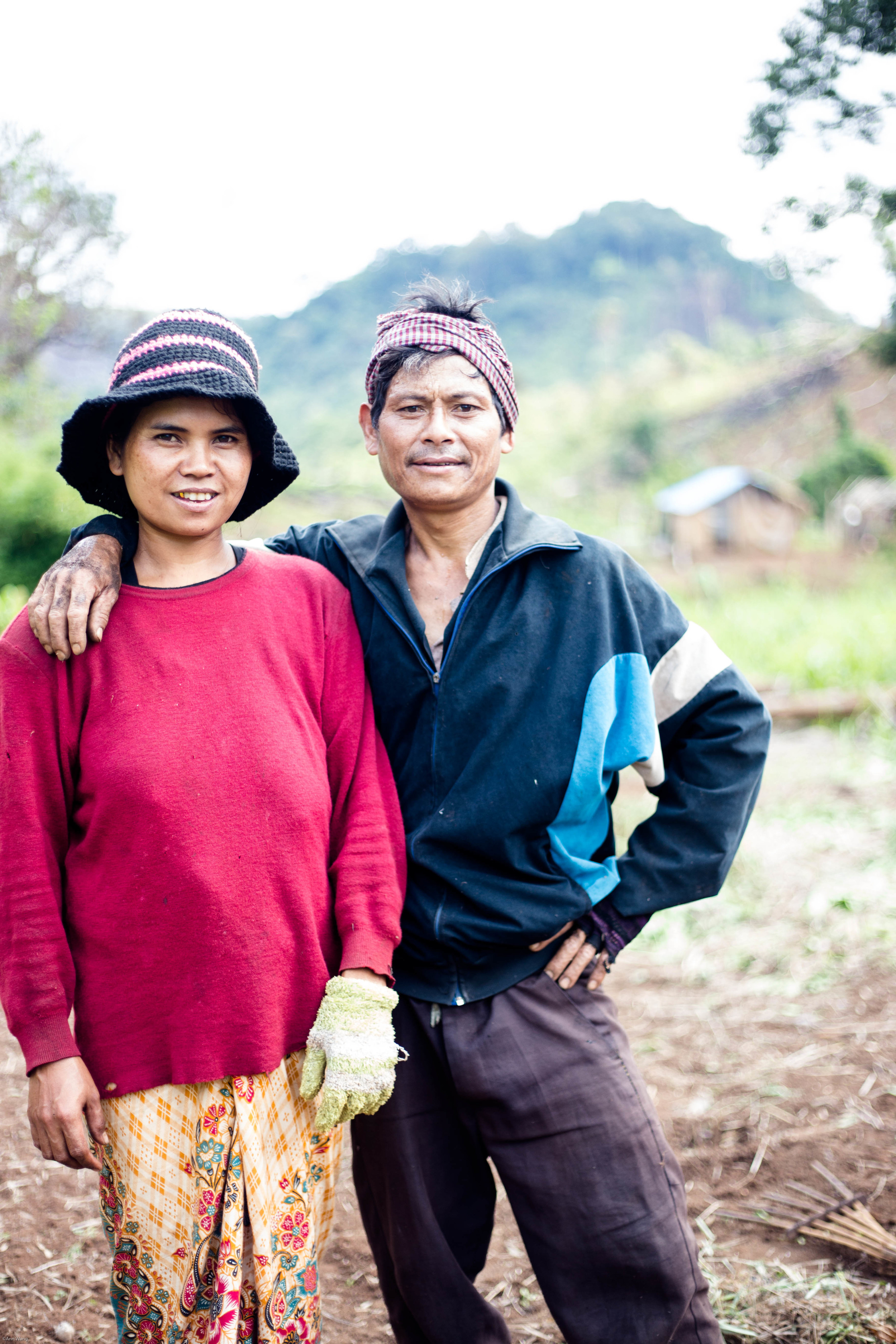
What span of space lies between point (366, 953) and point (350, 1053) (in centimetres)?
16

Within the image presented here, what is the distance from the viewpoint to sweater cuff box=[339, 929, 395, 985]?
1593 mm

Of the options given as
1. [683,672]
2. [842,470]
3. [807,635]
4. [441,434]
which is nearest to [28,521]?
[441,434]

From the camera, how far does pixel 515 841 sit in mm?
1754

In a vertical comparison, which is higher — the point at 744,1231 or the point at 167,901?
the point at 167,901

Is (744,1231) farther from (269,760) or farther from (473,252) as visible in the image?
(473,252)

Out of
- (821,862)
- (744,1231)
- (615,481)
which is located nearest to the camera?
(744,1231)

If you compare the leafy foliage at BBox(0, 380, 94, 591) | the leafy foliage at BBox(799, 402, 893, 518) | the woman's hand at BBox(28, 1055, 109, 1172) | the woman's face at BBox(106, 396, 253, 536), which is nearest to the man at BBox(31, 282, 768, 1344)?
the woman's face at BBox(106, 396, 253, 536)

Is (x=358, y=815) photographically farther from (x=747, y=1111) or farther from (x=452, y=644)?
(x=747, y=1111)

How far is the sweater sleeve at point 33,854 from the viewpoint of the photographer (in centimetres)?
149

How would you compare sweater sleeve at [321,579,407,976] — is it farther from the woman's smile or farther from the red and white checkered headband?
the red and white checkered headband

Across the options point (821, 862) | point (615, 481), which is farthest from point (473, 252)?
point (821, 862)

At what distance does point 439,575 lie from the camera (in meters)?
1.93

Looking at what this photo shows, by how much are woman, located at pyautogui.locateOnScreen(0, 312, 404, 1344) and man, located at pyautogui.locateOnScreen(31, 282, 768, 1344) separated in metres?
0.20

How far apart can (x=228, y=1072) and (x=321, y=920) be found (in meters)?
0.27
